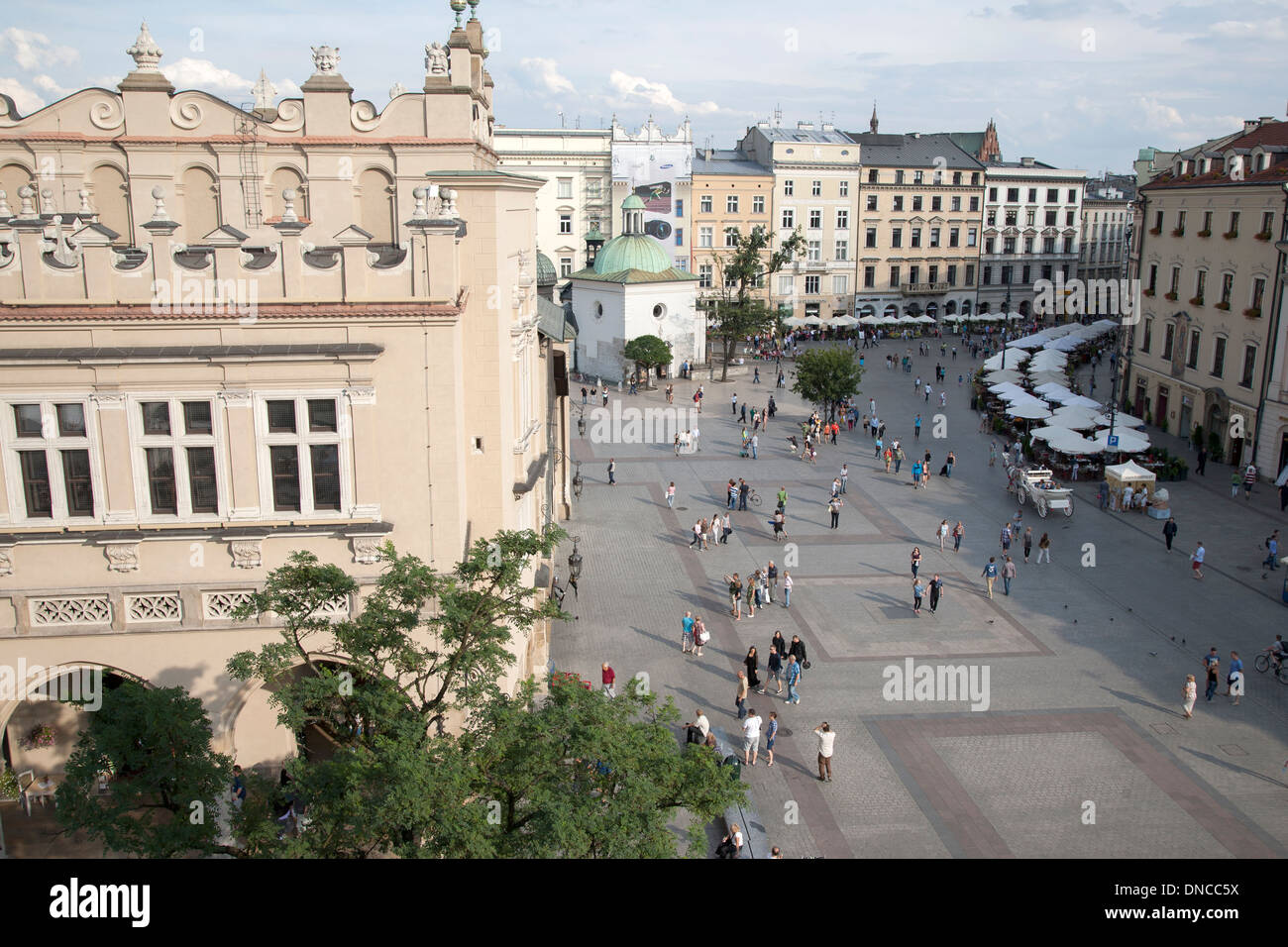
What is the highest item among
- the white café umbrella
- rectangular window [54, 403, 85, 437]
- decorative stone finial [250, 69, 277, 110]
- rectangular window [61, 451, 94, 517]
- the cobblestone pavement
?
decorative stone finial [250, 69, 277, 110]

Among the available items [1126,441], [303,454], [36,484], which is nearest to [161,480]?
[36,484]

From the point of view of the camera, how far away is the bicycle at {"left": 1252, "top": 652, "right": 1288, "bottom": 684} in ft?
80.2

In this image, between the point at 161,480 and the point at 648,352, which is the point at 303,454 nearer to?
the point at 161,480

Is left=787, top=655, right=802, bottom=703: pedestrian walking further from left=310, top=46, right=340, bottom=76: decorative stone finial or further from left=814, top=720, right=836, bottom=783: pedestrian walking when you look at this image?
left=310, top=46, right=340, bottom=76: decorative stone finial

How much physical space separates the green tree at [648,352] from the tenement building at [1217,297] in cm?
2700

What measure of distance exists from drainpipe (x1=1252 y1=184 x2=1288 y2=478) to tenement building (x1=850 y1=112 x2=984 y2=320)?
5019 cm

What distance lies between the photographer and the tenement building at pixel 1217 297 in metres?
42.9

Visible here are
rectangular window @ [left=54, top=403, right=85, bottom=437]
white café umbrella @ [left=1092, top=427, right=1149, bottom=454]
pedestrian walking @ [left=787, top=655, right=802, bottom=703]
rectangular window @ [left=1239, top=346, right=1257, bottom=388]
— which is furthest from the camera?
rectangular window @ [left=1239, top=346, right=1257, bottom=388]

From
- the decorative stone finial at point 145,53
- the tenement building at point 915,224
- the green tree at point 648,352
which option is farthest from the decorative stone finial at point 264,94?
the tenement building at point 915,224

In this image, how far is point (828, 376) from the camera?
51.3 metres

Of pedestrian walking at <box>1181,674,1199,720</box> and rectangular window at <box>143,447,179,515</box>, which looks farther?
pedestrian walking at <box>1181,674,1199,720</box>

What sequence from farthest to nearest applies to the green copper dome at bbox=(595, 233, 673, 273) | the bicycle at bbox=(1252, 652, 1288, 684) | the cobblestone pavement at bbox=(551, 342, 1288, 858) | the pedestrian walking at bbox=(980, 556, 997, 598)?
the green copper dome at bbox=(595, 233, 673, 273)
the pedestrian walking at bbox=(980, 556, 997, 598)
the bicycle at bbox=(1252, 652, 1288, 684)
the cobblestone pavement at bbox=(551, 342, 1288, 858)

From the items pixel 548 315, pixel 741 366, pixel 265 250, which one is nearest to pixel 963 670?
pixel 548 315

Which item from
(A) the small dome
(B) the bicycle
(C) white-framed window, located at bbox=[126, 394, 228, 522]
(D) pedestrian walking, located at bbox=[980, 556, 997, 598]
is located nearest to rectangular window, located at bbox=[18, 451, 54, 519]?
(C) white-framed window, located at bbox=[126, 394, 228, 522]
